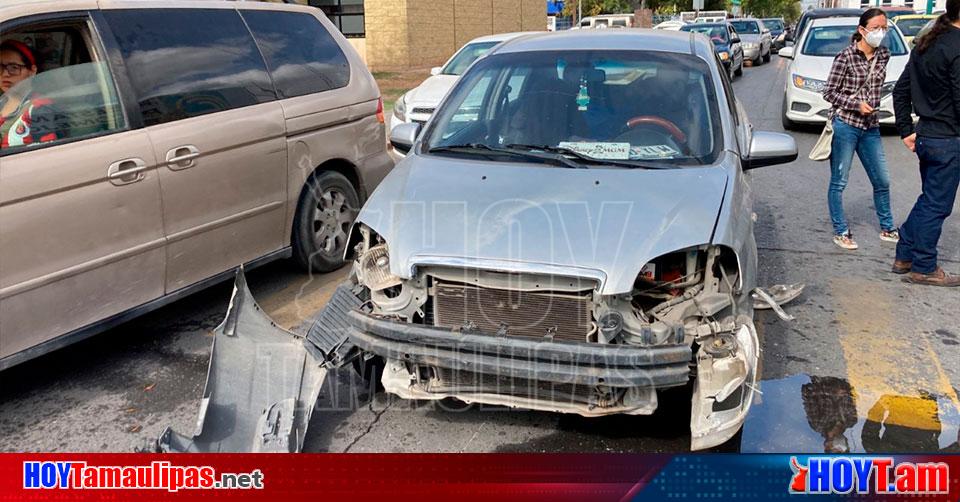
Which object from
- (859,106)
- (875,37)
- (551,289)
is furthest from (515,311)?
(875,37)

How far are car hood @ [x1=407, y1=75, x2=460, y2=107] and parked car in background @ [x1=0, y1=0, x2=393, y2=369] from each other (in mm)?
4185

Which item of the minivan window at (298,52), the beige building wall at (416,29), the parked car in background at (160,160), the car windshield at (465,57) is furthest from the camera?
the beige building wall at (416,29)

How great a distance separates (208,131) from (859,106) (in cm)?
479

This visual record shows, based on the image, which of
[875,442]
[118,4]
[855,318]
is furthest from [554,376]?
[118,4]

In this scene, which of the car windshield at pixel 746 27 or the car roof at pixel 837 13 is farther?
the car windshield at pixel 746 27

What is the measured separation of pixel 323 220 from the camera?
5.75 m

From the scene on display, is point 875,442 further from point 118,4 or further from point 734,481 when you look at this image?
point 118,4

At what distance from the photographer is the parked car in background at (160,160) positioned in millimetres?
3838

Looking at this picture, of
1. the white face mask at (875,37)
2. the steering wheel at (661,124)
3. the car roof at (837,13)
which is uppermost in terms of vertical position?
the white face mask at (875,37)

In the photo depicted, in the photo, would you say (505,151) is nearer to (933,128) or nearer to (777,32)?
(933,128)

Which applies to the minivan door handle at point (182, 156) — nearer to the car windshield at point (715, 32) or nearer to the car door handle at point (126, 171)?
the car door handle at point (126, 171)

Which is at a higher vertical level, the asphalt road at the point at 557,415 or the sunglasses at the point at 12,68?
the sunglasses at the point at 12,68

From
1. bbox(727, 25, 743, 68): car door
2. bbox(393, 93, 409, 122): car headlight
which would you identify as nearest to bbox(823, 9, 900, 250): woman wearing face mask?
bbox(393, 93, 409, 122): car headlight

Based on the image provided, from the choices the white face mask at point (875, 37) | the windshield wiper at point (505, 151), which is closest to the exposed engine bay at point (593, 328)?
the windshield wiper at point (505, 151)
